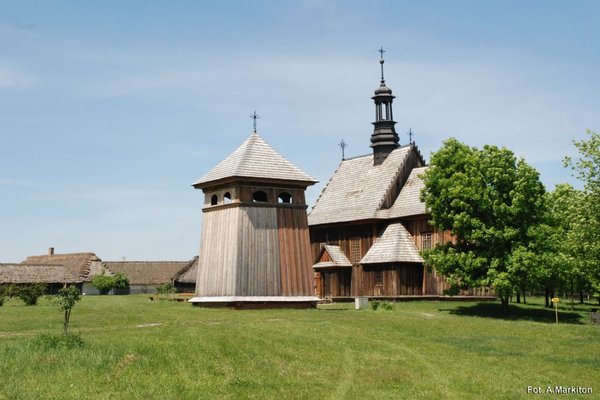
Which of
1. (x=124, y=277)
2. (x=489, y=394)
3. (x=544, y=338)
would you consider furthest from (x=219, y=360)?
(x=124, y=277)

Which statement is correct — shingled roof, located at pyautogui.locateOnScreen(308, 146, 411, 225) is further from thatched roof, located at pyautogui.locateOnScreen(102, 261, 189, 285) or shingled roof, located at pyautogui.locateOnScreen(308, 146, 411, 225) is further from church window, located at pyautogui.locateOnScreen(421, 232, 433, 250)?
thatched roof, located at pyautogui.locateOnScreen(102, 261, 189, 285)

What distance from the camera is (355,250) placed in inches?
2207

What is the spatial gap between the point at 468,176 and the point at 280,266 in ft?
40.5

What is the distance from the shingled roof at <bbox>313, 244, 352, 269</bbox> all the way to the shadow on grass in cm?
1259

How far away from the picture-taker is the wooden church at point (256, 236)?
131ft

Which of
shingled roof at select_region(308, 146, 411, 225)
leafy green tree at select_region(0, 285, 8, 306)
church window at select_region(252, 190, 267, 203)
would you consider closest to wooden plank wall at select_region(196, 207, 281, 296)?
church window at select_region(252, 190, 267, 203)

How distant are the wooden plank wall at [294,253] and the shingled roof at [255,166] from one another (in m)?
2.11

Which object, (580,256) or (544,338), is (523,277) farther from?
(544,338)

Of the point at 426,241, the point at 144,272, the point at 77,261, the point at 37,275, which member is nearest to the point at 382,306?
the point at 426,241

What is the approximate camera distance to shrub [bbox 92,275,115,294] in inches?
3479

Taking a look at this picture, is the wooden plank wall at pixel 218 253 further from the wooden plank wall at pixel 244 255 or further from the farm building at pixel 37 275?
the farm building at pixel 37 275

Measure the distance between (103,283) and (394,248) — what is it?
164 ft

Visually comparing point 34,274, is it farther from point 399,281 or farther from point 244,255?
point 399,281

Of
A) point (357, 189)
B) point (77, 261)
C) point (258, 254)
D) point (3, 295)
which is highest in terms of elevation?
point (357, 189)
